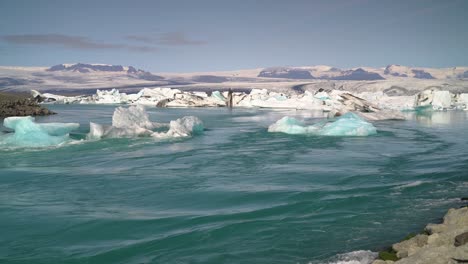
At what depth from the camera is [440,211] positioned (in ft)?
22.1

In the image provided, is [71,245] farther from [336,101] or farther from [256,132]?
[336,101]

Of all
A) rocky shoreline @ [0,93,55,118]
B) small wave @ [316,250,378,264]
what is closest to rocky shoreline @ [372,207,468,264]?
small wave @ [316,250,378,264]

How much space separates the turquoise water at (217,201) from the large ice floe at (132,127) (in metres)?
2.39

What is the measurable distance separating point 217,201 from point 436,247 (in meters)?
4.00

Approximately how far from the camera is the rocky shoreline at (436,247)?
4156 mm

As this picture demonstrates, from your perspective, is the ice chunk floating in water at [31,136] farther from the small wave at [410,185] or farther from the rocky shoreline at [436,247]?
the rocky shoreline at [436,247]

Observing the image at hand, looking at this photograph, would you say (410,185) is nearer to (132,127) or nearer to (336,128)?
(336,128)

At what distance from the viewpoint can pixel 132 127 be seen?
16875 mm

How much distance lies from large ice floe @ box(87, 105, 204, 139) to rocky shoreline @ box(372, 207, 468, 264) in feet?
41.5

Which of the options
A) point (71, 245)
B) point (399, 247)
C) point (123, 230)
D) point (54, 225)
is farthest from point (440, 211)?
point (54, 225)

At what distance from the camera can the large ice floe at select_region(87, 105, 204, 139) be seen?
643 inches

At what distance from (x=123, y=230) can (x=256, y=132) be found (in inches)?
534

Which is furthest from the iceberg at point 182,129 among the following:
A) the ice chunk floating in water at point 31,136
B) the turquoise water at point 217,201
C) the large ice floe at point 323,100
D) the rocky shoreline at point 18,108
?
the rocky shoreline at point 18,108

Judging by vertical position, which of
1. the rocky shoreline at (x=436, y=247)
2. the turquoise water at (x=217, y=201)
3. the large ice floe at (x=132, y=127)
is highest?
the large ice floe at (x=132, y=127)
